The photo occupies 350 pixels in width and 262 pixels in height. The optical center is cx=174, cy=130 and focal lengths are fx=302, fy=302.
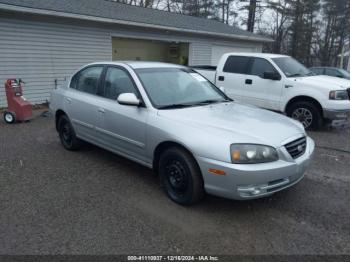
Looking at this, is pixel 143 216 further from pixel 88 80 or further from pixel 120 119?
pixel 88 80

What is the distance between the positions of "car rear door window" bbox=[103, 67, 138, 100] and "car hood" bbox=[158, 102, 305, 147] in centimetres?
80

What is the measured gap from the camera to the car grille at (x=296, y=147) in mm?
A: 3322

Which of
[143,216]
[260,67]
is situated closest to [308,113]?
[260,67]

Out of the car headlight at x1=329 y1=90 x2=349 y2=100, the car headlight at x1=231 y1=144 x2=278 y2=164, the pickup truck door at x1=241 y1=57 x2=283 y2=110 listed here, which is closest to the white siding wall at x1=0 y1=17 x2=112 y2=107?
the pickup truck door at x1=241 y1=57 x2=283 y2=110

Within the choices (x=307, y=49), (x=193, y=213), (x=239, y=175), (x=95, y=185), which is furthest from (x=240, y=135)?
(x=307, y=49)

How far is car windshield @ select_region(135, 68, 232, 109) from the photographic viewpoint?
3.97m

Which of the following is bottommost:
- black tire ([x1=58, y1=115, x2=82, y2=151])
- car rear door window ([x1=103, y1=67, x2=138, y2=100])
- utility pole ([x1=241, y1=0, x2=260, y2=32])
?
black tire ([x1=58, y1=115, x2=82, y2=151])

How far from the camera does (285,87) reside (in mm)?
7262

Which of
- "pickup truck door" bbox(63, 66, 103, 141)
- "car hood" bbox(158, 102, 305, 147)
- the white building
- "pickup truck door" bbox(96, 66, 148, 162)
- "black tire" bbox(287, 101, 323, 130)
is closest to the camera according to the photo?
"car hood" bbox(158, 102, 305, 147)

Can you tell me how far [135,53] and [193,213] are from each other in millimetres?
11368

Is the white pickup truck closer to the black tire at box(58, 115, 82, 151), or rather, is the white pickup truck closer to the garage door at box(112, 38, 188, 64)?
the black tire at box(58, 115, 82, 151)

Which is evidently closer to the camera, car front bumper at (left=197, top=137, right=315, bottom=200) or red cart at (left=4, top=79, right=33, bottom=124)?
car front bumper at (left=197, top=137, right=315, bottom=200)

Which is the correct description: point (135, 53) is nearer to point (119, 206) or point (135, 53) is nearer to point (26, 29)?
point (26, 29)

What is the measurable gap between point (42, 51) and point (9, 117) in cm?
304
